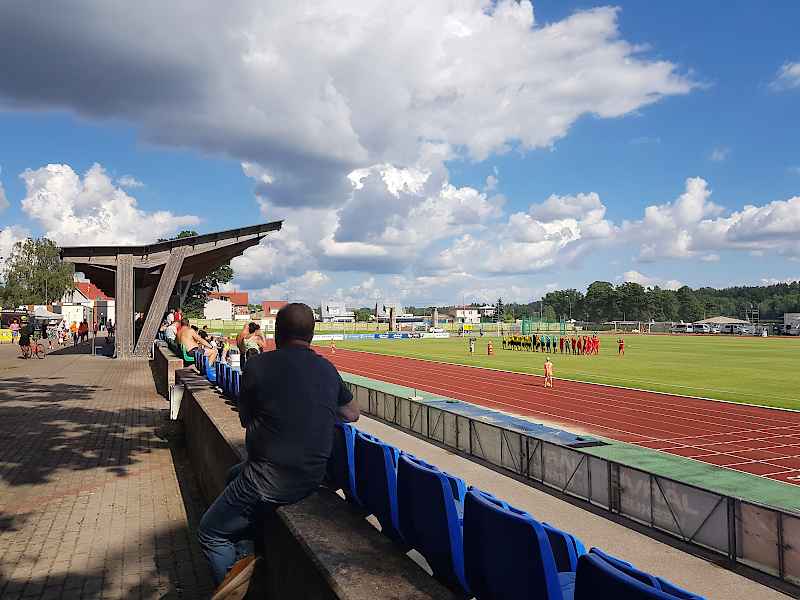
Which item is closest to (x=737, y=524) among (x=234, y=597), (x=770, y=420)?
(x=234, y=597)

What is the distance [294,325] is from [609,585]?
2.24 meters

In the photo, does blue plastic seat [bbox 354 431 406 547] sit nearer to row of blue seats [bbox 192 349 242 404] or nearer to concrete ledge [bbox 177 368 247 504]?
concrete ledge [bbox 177 368 247 504]

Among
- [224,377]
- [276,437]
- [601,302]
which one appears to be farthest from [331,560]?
[601,302]

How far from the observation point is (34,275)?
80.4 metres

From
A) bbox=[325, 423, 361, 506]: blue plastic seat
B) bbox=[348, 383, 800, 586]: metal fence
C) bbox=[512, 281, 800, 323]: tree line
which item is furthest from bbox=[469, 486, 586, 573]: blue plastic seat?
bbox=[512, 281, 800, 323]: tree line

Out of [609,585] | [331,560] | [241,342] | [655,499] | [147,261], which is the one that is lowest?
[655,499]

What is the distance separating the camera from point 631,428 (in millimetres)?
15445

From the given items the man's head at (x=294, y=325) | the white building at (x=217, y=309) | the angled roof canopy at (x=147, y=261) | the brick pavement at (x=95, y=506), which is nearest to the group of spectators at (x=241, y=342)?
the man's head at (x=294, y=325)

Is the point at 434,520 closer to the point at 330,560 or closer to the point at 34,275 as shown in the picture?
the point at 330,560

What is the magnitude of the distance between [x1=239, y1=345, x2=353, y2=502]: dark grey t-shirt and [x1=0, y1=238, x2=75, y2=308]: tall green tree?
3466 inches

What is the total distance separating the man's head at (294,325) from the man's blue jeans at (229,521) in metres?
0.84

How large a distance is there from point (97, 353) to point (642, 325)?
10579 centimetres

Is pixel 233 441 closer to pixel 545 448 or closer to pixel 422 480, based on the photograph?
Result: pixel 422 480

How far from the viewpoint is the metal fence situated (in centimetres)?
615
